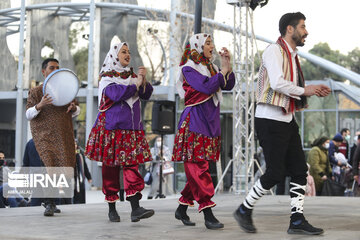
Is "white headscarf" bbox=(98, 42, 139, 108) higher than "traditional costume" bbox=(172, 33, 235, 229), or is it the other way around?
"white headscarf" bbox=(98, 42, 139, 108)

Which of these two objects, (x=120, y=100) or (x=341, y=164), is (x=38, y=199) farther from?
(x=341, y=164)

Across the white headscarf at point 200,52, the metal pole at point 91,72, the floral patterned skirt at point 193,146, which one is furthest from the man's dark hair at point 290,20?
the metal pole at point 91,72

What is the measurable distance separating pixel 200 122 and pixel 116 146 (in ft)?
3.22

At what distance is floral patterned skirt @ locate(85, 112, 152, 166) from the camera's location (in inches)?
274

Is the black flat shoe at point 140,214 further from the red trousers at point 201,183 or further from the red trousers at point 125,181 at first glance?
the red trousers at point 201,183

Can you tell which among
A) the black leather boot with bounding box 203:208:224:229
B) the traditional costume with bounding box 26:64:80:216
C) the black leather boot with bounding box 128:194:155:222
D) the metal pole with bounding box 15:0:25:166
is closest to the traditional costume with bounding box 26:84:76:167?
the traditional costume with bounding box 26:64:80:216

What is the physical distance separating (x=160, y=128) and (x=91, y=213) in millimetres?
7711

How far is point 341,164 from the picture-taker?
50.7ft

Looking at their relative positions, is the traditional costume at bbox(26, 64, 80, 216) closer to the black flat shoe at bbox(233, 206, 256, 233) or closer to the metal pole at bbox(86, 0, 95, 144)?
the black flat shoe at bbox(233, 206, 256, 233)

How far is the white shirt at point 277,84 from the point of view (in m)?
5.75

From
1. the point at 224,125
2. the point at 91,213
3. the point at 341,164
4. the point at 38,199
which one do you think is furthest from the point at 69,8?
the point at 91,213

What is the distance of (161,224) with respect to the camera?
6863 mm

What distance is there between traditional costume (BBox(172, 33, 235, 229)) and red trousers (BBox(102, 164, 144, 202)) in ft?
1.75

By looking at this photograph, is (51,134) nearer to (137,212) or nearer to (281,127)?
(137,212)
